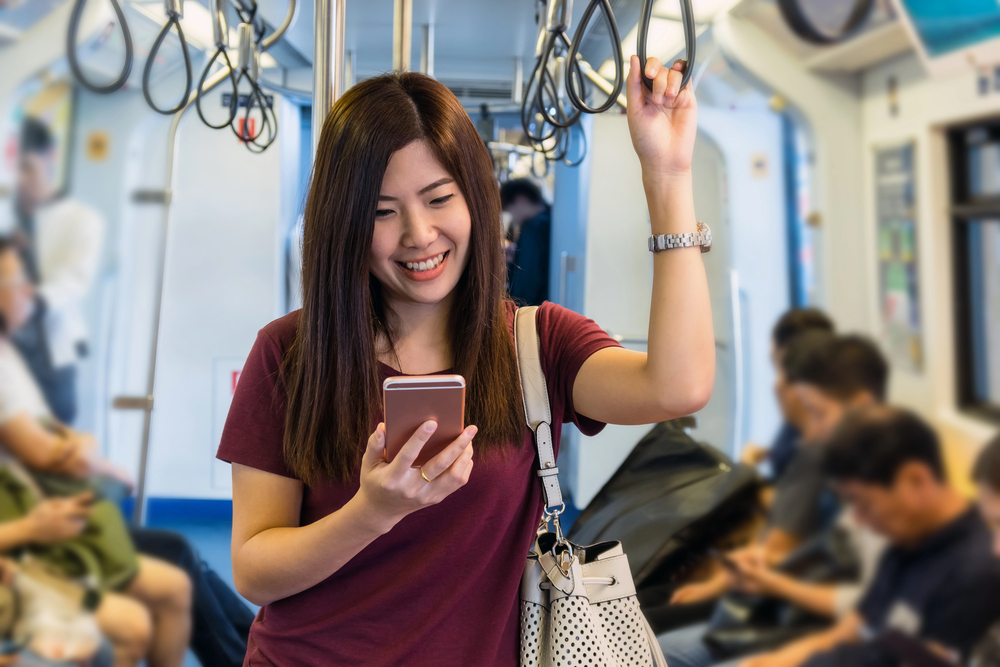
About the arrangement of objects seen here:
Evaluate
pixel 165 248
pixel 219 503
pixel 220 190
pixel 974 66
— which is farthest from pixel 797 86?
pixel 219 503

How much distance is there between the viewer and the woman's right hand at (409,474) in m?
0.51

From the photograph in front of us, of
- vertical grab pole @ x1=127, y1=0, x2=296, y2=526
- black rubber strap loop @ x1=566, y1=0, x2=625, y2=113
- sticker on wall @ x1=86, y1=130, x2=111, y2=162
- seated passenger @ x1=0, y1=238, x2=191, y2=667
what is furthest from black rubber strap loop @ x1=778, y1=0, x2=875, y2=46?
seated passenger @ x1=0, y1=238, x2=191, y2=667

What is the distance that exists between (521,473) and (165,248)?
0.84 meters

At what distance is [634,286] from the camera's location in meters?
1.34

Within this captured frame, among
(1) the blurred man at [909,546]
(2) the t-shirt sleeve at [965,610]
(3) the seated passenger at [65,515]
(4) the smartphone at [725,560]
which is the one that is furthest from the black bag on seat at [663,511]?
(3) the seated passenger at [65,515]

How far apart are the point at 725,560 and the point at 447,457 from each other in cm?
95

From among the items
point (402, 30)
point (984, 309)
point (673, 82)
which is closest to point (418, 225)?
point (673, 82)

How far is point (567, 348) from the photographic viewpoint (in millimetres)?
708

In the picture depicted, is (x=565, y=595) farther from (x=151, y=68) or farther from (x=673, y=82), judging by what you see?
(x=151, y=68)

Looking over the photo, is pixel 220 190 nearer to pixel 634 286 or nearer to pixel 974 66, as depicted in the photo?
pixel 634 286

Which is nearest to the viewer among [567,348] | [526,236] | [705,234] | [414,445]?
[414,445]

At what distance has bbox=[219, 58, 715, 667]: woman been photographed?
0.64 m

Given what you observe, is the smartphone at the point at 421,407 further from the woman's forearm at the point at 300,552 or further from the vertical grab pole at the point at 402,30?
the vertical grab pole at the point at 402,30

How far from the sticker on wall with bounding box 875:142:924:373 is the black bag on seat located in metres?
0.46
